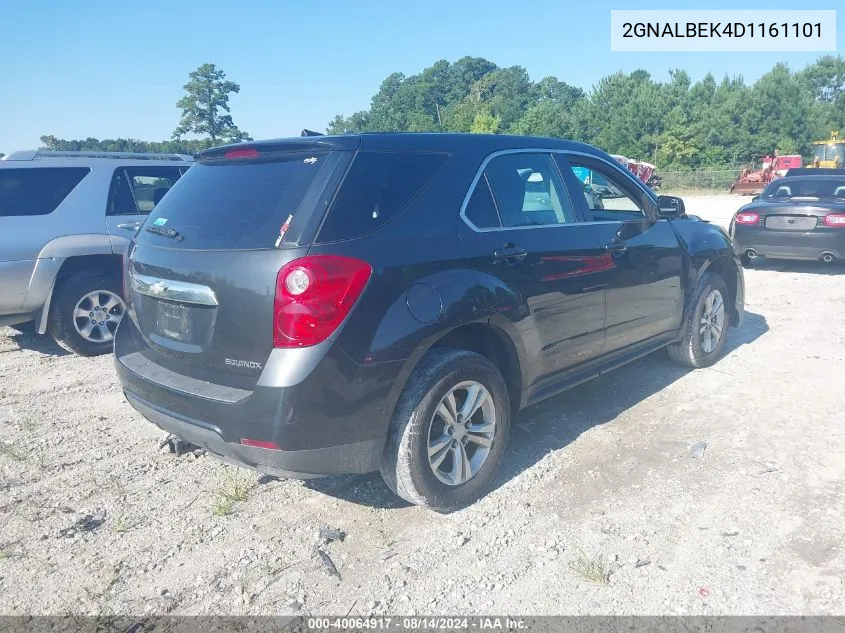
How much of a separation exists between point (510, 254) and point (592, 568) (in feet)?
5.19

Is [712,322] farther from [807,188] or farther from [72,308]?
[807,188]

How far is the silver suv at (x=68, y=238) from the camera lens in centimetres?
585

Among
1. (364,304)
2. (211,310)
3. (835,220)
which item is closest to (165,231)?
(211,310)

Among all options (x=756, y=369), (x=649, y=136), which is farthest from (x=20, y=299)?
(x=649, y=136)

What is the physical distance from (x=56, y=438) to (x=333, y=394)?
2637 mm

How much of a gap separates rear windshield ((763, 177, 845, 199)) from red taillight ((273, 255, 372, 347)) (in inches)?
370

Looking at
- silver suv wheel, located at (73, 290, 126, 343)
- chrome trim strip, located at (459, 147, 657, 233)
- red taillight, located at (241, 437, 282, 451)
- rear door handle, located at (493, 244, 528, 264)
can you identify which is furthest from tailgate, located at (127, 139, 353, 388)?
silver suv wheel, located at (73, 290, 126, 343)

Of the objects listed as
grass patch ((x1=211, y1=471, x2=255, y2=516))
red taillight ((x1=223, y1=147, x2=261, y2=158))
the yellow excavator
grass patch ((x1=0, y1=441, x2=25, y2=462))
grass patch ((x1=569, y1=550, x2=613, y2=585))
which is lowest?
grass patch ((x1=569, y1=550, x2=613, y2=585))

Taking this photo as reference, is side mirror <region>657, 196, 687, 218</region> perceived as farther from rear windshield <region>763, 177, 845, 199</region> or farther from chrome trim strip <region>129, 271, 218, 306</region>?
rear windshield <region>763, 177, 845, 199</region>

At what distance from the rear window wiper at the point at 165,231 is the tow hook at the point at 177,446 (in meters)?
1.26

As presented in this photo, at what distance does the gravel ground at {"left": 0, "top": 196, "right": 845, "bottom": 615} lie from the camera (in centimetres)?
275

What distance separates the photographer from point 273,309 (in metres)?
2.76

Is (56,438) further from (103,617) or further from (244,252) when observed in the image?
(244,252)

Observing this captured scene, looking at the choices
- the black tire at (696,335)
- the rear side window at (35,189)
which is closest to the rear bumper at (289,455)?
the black tire at (696,335)
